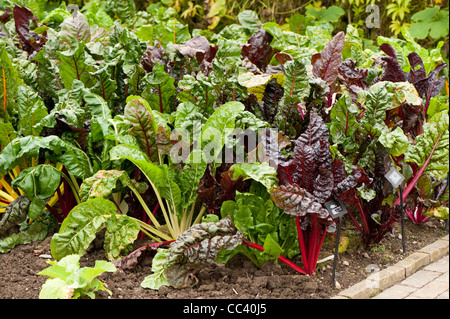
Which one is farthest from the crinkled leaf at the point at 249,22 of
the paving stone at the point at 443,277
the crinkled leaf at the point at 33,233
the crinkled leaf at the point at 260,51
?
the paving stone at the point at 443,277

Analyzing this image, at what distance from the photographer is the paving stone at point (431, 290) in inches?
107

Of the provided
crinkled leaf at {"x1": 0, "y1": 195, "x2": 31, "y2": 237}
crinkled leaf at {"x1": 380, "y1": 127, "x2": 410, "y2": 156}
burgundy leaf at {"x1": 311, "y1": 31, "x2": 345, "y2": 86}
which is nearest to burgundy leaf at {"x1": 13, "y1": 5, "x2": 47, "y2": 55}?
crinkled leaf at {"x1": 0, "y1": 195, "x2": 31, "y2": 237}

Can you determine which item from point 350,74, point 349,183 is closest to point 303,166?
point 349,183

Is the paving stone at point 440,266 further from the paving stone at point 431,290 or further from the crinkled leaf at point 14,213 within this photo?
the crinkled leaf at point 14,213

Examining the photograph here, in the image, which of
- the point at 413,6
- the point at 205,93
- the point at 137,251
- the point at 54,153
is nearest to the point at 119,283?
the point at 137,251

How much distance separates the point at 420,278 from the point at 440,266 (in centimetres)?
30

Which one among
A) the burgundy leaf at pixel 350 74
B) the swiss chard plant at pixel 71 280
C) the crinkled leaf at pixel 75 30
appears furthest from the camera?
the crinkled leaf at pixel 75 30

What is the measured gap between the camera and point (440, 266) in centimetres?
318

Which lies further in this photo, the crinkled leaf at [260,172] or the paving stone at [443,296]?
the paving stone at [443,296]

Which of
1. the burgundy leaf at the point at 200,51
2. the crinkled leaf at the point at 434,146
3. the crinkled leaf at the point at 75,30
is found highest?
the crinkled leaf at the point at 75,30

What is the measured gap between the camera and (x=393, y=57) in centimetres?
354

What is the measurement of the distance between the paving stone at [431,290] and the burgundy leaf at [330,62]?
1.30 m

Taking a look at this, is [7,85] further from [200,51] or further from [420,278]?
[420,278]
